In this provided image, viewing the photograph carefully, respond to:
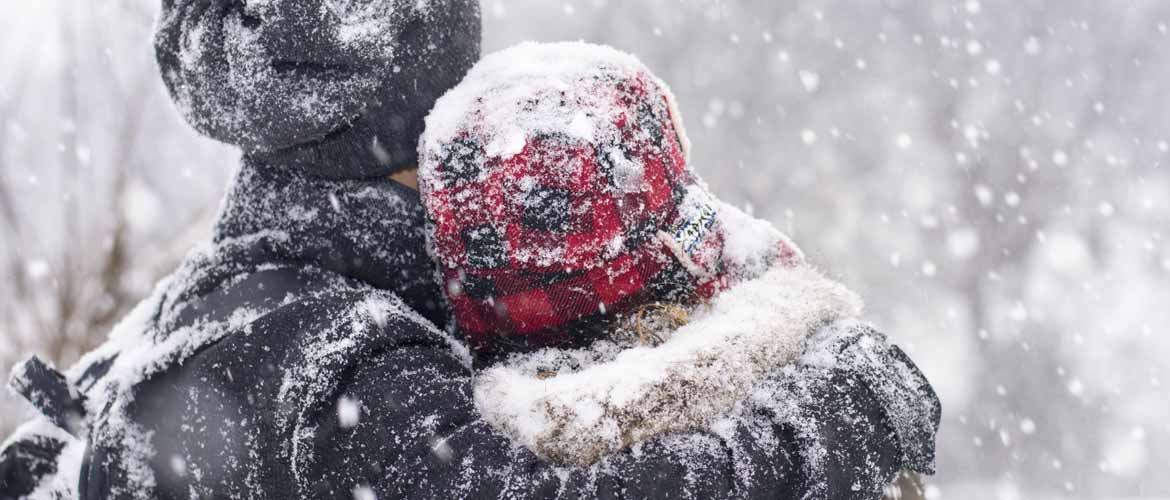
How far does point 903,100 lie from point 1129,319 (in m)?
4.13

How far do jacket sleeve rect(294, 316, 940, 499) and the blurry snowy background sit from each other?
26.0ft

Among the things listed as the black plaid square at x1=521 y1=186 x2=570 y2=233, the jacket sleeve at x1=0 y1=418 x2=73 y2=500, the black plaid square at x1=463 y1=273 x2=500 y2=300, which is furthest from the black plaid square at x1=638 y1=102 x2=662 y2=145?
the jacket sleeve at x1=0 y1=418 x2=73 y2=500

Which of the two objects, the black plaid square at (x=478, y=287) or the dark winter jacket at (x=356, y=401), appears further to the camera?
the black plaid square at (x=478, y=287)

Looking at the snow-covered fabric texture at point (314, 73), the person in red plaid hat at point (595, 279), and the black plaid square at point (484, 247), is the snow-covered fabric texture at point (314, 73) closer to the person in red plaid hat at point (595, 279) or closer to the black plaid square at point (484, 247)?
the person in red plaid hat at point (595, 279)

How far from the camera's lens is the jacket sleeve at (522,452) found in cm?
84

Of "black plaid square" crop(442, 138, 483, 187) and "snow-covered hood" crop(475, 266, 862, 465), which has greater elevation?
"black plaid square" crop(442, 138, 483, 187)

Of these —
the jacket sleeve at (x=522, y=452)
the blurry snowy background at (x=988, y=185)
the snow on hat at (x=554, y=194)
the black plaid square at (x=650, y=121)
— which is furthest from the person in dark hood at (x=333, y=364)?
the blurry snowy background at (x=988, y=185)

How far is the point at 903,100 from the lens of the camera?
1144cm

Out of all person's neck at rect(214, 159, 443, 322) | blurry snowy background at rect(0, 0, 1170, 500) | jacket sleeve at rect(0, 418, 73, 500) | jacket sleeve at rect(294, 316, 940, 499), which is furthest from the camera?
blurry snowy background at rect(0, 0, 1170, 500)

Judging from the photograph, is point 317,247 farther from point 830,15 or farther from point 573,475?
point 830,15

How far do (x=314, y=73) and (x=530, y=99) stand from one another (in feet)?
0.99

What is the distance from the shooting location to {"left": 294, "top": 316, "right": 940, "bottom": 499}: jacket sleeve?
2.77ft

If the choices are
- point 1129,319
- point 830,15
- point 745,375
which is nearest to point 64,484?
point 745,375

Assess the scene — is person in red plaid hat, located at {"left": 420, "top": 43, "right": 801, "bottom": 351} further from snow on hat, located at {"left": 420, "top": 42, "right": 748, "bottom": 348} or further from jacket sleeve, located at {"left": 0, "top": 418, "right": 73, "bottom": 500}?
jacket sleeve, located at {"left": 0, "top": 418, "right": 73, "bottom": 500}
